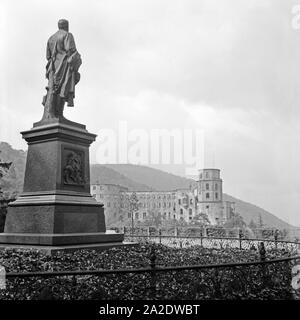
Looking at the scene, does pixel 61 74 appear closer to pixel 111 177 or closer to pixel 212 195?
pixel 212 195

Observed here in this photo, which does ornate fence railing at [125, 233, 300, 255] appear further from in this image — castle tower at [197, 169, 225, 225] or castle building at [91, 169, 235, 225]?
castle tower at [197, 169, 225, 225]

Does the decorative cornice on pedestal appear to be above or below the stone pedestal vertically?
above

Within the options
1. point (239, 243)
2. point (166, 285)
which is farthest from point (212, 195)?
point (166, 285)

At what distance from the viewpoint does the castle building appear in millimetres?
101250

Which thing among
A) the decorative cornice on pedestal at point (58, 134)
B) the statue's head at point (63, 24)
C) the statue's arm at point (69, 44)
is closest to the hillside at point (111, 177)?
the statue's head at point (63, 24)

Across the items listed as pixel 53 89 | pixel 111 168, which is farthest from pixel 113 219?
pixel 53 89

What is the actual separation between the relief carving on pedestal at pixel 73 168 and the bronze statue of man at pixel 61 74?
3.94ft

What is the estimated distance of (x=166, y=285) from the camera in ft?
21.1

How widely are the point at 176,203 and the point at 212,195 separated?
45.0 ft

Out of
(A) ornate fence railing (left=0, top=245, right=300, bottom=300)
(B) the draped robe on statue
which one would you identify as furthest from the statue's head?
(A) ornate fence railing (left=0, top=245, right=300, bottom=300)

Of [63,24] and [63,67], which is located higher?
[63,24]

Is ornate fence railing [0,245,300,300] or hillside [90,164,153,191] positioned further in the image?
hillside [90,164,153,191]
